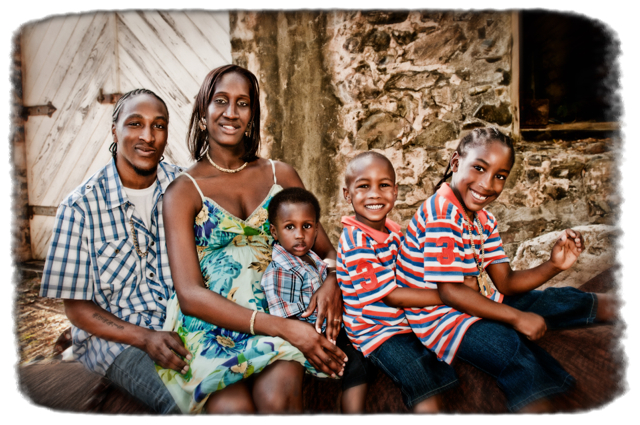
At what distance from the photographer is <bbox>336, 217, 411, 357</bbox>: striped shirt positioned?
1.40m

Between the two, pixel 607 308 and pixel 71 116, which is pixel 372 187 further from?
pixel 71 116

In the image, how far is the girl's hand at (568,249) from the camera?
1435 millimetres

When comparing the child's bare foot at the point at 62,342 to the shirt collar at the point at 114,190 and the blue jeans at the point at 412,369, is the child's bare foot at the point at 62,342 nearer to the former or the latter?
the shirt collar at the point at 114,190

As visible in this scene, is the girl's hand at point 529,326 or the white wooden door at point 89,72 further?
the white wooden door at point 89,72

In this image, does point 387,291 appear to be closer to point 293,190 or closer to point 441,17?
point 293,190

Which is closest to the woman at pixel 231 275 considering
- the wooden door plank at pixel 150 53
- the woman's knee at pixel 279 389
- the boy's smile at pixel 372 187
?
the woman's knee at pixel 279 389

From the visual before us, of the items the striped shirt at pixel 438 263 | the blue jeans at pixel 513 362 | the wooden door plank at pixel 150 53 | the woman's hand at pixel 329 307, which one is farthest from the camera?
the wooden door plank at pixel 150 53

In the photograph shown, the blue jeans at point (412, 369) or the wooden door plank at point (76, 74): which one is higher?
the wooden door plank at point (76, 74)

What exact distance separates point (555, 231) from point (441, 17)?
111 cm

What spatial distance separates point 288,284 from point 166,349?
0.48 m

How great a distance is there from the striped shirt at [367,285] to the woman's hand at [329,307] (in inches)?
1.3

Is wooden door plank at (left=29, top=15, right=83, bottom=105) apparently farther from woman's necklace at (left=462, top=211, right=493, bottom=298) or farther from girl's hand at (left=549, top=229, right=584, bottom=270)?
girl's hand at (left=549, top=229, right=584, bottom=270)

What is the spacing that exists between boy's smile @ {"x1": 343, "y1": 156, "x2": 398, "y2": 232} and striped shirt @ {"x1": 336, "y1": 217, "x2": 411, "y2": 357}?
61 millimetres

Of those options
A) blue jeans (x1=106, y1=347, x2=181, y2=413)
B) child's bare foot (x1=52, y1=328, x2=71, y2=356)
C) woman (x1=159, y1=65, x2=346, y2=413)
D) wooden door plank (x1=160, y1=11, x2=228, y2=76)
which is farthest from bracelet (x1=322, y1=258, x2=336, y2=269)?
child's bare foot (x1=52, y1=328, x2=71, y2=356)
